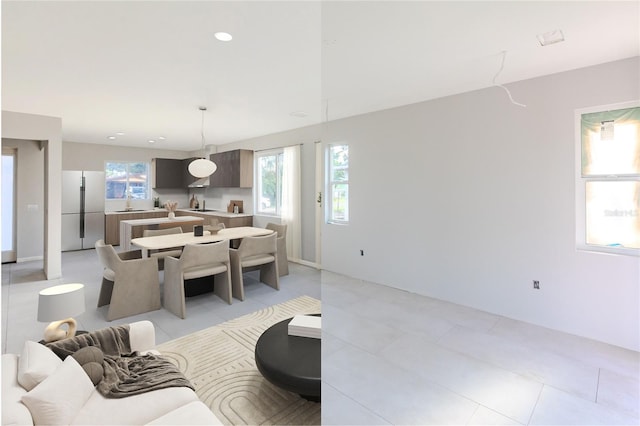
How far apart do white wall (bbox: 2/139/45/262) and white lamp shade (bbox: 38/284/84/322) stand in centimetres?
417

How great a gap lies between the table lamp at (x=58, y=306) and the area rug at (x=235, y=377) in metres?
0.71

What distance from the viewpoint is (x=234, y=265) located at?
142 inches

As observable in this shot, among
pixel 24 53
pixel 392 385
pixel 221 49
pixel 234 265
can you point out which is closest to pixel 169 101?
pixel 24 53

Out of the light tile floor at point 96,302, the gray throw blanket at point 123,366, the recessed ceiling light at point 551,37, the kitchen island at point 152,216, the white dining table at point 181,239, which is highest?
the recessed ceiling light at point 551,37

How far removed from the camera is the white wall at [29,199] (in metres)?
4.83

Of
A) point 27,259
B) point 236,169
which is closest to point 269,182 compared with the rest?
point 236,169

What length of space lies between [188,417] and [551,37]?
9.72ft

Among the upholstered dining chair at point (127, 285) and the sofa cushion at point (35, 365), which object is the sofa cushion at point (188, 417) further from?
the upholstered dining chair at point (127, 285)

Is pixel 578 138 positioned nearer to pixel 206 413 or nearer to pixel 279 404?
pixel 279 404

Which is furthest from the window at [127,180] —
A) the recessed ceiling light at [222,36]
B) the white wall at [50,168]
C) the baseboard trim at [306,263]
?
the recessed ceiling light at [222,36]

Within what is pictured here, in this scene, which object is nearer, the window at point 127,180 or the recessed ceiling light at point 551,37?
the recessed ceiling light at point 551,37

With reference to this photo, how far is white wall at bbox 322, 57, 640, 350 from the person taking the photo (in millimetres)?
2584

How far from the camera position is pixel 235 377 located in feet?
6.83

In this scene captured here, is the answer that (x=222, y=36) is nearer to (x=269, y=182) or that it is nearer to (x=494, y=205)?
(x=494, y=205)
